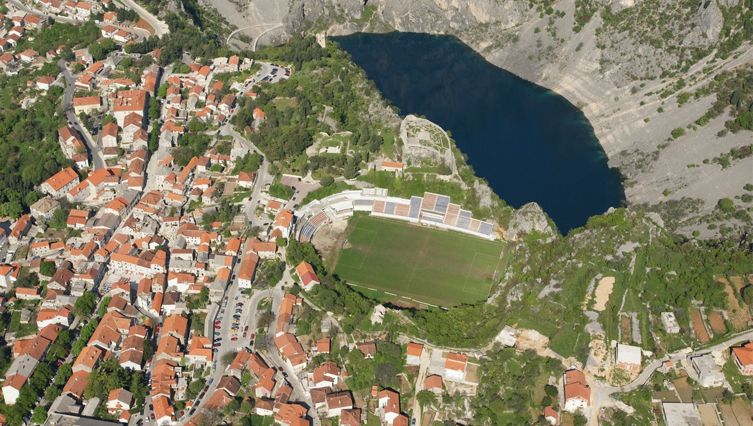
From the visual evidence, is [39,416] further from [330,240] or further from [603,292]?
[603,292]

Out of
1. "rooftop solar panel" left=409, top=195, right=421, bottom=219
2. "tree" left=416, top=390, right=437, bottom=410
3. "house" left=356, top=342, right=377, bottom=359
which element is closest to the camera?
"tree" left=416, top=390, right=437, bottom=410

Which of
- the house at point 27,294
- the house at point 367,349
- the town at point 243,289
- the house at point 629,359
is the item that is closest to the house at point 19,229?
the town at point 243,289

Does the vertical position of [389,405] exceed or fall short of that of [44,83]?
it falls short

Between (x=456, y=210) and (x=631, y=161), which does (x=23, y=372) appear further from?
(x=631, y=161)

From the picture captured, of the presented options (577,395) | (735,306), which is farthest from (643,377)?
(735,306)

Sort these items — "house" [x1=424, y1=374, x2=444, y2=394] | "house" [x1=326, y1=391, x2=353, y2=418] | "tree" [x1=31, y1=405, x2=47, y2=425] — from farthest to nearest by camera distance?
1. "house" [x1=424, y1=374, x2=444, y2=394]
2. "house" [x1=326, y1=391, x2=353, y2=418]
3. "tree" [x1=31, y1=405, x2=47, y2=425]

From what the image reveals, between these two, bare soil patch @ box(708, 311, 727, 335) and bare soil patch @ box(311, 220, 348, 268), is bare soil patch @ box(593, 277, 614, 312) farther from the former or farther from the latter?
bare soil patch @ box(311, 220, 348, 268)

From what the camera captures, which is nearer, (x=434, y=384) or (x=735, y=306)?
(x=434, y=384)

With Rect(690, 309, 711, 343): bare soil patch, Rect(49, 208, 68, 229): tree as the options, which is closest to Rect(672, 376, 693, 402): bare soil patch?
Rect(690, 309, 711, 343): bare soil patch
